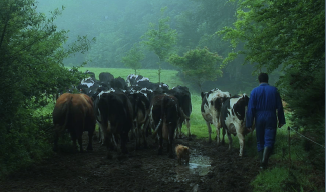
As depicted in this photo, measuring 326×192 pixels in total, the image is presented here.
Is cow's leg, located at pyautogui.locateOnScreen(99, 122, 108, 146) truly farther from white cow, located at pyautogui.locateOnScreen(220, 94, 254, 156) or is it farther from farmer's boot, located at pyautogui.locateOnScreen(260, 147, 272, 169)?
farmer's boot, located at pyautogui.locateOnScreen(260, 147, 272, 169)

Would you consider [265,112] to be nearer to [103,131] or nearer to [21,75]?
[103,131]

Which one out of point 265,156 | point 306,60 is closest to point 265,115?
point 265,156

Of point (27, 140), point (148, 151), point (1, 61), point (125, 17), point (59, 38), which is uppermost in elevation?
point (125, 17)

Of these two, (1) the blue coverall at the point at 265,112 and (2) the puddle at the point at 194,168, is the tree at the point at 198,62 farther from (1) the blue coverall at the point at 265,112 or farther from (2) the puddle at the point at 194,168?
(1) the blue coverall at the point at 265,112

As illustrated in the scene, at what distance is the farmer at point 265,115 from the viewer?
7504mm

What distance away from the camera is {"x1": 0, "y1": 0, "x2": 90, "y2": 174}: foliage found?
780cm

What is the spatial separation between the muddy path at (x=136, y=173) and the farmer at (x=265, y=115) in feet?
2.29

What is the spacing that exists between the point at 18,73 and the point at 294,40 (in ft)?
21.1

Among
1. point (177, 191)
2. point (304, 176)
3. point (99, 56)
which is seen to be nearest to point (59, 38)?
point (177, 191)

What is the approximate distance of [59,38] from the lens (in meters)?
10.8

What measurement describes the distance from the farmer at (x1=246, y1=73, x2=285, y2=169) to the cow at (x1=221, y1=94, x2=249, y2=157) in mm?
2095

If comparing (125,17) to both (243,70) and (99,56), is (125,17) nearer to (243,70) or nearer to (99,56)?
(99,56)

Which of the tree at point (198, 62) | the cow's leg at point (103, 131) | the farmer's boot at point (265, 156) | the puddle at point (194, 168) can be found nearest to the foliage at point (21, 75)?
the cow's leg at point (103, 131)

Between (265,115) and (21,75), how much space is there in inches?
229
